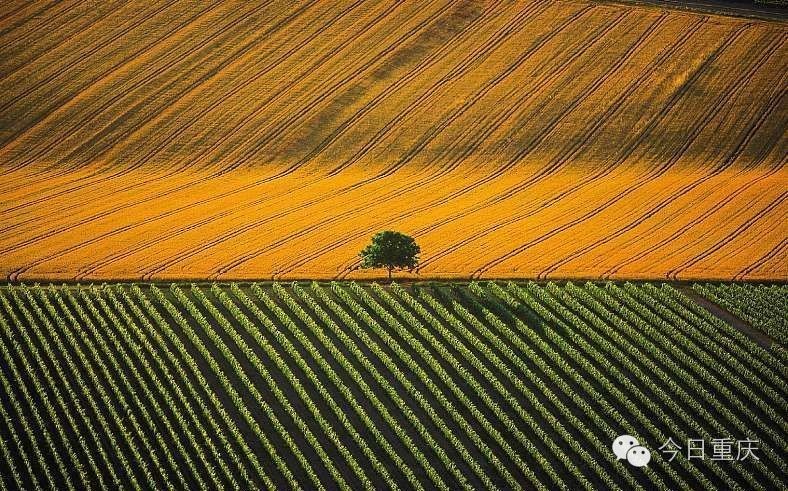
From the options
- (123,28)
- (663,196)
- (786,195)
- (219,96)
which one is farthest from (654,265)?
(123,28)

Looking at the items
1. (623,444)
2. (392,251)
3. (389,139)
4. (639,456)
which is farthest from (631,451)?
(389,139)

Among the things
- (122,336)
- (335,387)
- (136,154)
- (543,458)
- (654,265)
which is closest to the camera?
(543,458)

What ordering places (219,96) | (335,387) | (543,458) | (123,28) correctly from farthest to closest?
1. (123,28)
2. (219,96)
3. (335,387)
4. (543,458)

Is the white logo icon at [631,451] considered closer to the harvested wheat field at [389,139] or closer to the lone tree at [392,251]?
the harvested wheat field at [389,139]

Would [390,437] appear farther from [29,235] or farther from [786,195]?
[786,195]

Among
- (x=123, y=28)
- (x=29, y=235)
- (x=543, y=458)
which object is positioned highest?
(x=123, y=28)

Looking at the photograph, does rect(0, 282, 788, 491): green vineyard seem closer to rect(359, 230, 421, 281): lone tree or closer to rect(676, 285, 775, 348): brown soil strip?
rect(676, 285, 775, 348): brown soil strip

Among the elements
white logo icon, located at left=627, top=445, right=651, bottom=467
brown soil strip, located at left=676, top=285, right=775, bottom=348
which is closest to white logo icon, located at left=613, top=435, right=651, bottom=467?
white logo icon, located at left=627, top=445, right=651, bottom=467
